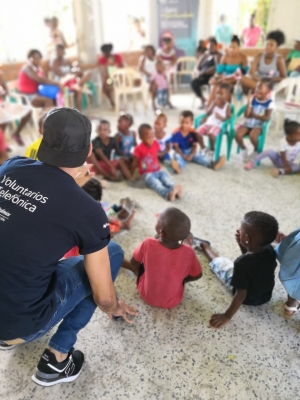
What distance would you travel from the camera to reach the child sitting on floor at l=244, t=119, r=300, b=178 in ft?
9.89

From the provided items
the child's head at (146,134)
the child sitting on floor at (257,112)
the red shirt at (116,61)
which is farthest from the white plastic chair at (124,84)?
the child's head at (146,134)

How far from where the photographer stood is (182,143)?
134 inches

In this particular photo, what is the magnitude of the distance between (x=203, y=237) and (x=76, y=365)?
1.21m

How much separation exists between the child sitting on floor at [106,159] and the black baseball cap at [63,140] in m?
1.98

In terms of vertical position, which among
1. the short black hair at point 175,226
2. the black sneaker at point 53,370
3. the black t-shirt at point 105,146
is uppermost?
the short black hair at point 175,226

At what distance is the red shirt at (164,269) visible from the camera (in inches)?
62.9

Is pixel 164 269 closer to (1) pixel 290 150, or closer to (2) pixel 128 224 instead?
(2) pixel 128 224

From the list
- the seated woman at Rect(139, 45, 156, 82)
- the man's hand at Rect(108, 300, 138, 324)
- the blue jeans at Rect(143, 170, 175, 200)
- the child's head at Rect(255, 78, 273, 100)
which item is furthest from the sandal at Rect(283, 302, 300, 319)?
the seated woman at Rect(139, 45, 156, 82)

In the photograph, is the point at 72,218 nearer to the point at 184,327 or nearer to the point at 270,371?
the point at 184,327

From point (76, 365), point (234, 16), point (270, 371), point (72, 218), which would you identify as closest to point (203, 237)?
point (270, 371)

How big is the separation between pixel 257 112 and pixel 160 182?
1.31 meters

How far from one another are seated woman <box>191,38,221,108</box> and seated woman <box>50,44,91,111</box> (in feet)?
5.74

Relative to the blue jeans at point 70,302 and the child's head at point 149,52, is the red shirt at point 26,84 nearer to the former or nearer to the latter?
the child's head at point 149,52

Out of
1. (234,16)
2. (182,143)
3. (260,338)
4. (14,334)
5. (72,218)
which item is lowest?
(260,338)
